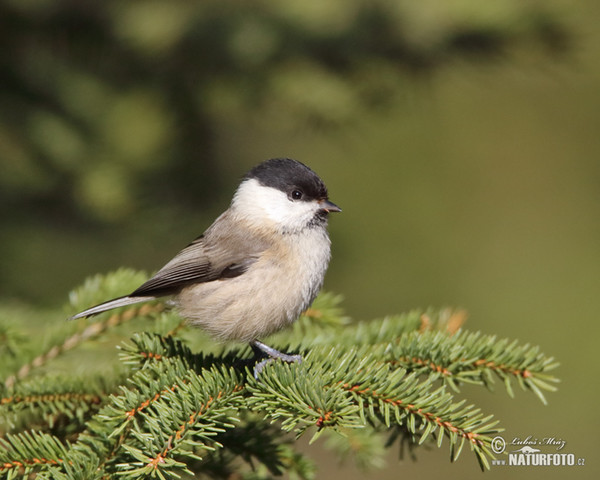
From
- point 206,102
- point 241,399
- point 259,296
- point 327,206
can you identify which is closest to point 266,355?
point 259,296

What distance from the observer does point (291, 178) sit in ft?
7.63

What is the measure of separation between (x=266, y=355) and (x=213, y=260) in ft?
1.31

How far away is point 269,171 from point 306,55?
19.0 inches

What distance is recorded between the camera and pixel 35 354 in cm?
194

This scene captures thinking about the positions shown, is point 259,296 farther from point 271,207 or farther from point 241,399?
point 241,399

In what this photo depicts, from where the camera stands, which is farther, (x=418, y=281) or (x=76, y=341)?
(x=418, y=281)

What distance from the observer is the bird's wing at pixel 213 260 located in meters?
2.17

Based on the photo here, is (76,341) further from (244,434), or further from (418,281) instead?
(418,281)

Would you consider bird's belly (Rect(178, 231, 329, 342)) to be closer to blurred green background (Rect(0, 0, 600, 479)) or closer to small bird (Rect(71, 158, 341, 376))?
small bird (Rect(71, 158, 341, 376))

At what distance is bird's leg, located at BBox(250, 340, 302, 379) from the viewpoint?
1759mm

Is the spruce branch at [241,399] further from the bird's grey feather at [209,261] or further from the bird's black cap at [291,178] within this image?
the bird's black cap at [291,178]

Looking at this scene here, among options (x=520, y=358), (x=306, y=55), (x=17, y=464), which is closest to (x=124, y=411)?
(x=17, y=464)

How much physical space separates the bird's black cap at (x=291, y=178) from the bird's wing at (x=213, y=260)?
210mm

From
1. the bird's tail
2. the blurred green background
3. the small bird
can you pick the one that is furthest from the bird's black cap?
the bird's tail
